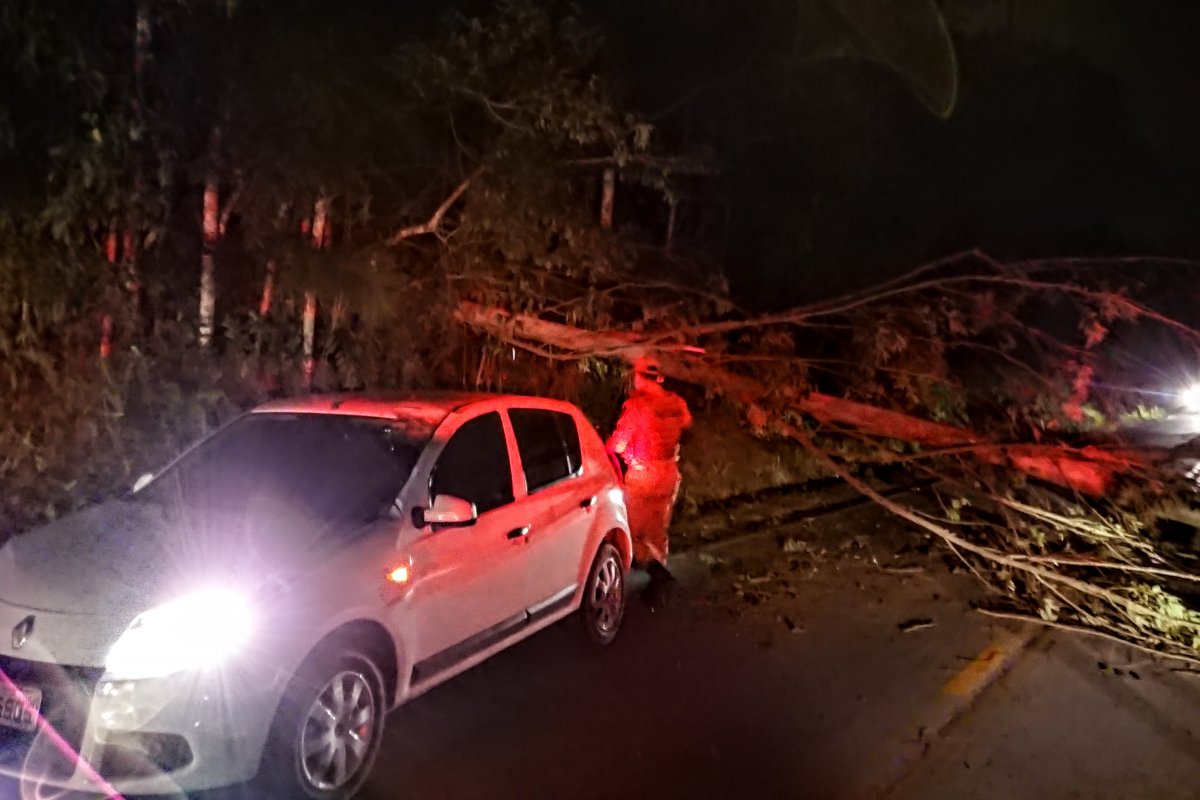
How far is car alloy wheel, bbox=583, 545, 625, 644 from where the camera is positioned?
6605 mm

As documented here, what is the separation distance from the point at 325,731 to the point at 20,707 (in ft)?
3.79

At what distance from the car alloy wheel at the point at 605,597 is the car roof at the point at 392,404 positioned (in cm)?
128

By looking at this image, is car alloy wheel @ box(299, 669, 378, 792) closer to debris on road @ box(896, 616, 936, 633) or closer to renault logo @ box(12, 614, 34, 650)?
renault logo @ box(12, 614, 34, 650)

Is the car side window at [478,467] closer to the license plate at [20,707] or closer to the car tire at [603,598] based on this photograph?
the car tire at [603,598]

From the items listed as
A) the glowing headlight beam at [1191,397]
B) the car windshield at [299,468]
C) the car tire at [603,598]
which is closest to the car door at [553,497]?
the car tire at [603,598]

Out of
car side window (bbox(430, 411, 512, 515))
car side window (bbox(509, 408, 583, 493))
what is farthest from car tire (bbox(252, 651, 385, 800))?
car side window (bbox(509, 408, 583, 493))

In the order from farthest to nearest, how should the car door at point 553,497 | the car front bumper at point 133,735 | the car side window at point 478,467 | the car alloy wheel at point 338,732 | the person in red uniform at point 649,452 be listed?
the person in red uniform at point 649,452, the car door at point 553,497, the car side window at point 478,467, the car alloy wheel at point 338,732, the car front bumper at point 133,735

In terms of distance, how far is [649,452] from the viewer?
8125mm

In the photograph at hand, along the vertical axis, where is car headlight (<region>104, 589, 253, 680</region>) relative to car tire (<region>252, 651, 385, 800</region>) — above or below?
above

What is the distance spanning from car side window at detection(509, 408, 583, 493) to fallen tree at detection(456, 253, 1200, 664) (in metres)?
2.71

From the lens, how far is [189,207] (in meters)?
8.53

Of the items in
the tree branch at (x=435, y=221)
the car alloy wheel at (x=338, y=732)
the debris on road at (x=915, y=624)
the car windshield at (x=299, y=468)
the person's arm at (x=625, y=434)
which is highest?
the tree branch at (x=435, y=221)

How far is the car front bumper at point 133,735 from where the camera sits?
3.79 metres

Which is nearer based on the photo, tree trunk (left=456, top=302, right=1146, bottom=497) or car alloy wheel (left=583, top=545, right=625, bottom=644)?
car alloy wheel (left=583, top=545, right=625, bottom=644)
